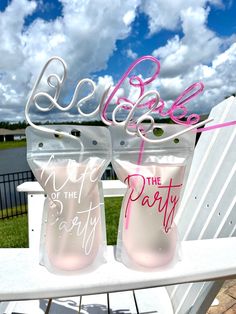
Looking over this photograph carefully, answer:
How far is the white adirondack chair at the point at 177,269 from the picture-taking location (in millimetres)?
747

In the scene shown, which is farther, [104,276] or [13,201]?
[13,201]

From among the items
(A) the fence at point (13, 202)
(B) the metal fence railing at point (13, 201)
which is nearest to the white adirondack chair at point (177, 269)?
(A) the fence at point (13, 202)

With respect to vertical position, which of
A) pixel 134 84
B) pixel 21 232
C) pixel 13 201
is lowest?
pixel 13 201

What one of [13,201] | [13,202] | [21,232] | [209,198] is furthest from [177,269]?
[13,201]

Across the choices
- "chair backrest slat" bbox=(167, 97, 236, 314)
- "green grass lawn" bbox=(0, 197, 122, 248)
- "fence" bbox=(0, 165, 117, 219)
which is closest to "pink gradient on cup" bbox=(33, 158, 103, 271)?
"chair backrest slat" bbox=(167, 97, 236, 314)

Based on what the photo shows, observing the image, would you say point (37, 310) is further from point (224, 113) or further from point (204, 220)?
point (224, 113)

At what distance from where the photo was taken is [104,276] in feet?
2.55

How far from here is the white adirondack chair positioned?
2.45 ft

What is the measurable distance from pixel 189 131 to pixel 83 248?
1.13ft

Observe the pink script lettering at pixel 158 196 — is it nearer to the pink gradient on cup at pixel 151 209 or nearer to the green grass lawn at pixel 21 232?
the pink gradient on cup at pixel 151 209

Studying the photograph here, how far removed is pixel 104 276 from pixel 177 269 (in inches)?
6.2

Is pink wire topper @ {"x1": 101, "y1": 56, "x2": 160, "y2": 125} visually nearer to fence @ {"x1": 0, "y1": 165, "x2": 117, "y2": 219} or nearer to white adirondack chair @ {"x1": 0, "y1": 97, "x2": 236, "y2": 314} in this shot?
white adirondack chair @ {"x1": 0, "y1": 97, "x2": 236, "y2": 314}

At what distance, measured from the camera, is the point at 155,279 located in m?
0.76

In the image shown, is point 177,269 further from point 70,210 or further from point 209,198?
point 209,198
